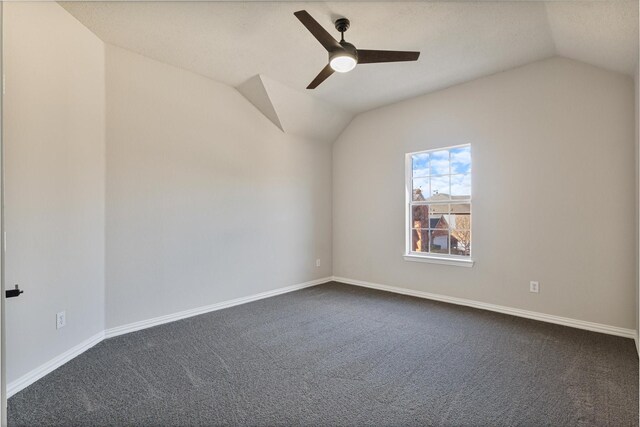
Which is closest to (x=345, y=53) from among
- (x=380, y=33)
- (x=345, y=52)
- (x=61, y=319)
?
(x=345, y=52)

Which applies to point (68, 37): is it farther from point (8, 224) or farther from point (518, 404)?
point (518, 404)

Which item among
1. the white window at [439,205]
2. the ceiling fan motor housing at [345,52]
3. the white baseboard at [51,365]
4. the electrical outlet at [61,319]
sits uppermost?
the ceiling fan motor housing at [345,52]

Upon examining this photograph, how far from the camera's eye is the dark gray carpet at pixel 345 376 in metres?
1.79

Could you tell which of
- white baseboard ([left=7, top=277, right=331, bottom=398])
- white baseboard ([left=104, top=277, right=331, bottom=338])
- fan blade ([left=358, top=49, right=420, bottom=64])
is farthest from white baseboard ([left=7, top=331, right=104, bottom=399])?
fan blade ([left=358, top=49, right=420, bottom=64])

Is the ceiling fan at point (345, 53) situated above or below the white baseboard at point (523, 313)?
above

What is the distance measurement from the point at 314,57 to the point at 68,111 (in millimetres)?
2241

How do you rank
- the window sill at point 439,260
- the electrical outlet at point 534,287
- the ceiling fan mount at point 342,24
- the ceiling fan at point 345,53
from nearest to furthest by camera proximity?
1. the ceiling fan at point 345,53
2. the ceiling fan mount at point 342,24
3. the electrical outlet at point 534,287
4. the window sill at point 439,260

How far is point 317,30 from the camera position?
221 centimetres

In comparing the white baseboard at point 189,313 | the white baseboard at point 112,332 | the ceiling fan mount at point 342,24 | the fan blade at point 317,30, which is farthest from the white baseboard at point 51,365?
the ceiling fan mount at point 342,24

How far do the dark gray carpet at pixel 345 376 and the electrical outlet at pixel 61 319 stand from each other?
0.97 feet

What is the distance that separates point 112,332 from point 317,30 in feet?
10.3

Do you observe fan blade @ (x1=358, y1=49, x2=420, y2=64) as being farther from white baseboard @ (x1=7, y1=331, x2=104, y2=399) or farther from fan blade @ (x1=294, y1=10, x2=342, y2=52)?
white baseboard @ (x1=7, y1=331, x2=104, y2=399)

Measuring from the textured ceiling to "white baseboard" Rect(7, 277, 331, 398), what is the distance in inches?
105

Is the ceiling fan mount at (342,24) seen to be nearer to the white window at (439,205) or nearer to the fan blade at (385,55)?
the fan blade at (385,55)
